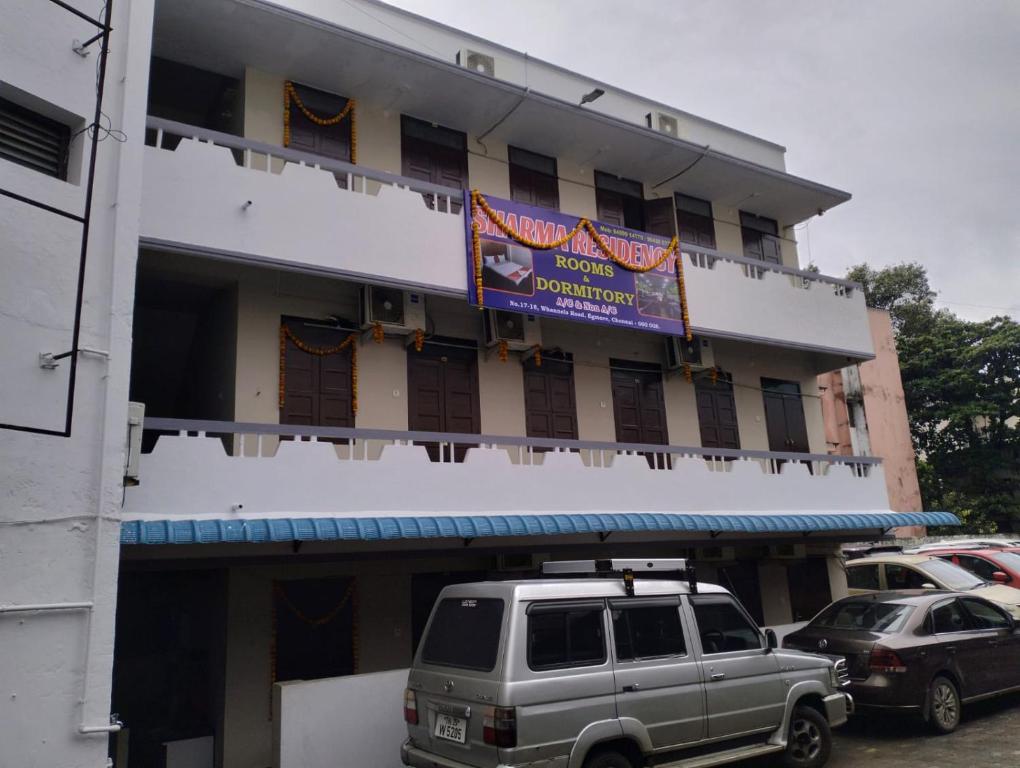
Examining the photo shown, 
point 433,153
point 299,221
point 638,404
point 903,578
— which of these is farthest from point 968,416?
point 299,221

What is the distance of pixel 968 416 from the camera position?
96.2ft

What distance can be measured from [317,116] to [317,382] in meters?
4.08

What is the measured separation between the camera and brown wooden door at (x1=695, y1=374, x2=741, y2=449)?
1474cm

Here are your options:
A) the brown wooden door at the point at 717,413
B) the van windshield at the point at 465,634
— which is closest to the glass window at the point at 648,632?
the van windshield at the point at 465,634

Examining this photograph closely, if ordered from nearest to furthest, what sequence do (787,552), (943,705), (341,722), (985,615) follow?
(341,722) < (943,705) < (985,615) < (787,552)

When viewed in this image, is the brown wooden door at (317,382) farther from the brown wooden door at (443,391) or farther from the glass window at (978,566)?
the glass window at (978,566)

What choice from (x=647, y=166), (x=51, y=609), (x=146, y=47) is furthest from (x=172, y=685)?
(x=647, y=166)

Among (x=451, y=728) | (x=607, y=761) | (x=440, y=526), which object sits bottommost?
(x=607, y=761)

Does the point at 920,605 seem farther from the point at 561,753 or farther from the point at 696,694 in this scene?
the point at 561,753

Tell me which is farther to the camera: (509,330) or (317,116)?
(509,330)

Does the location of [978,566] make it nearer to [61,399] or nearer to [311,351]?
[311,351]

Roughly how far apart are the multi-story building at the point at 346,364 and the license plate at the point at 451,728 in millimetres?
2157

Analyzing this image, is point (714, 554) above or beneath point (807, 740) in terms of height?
above

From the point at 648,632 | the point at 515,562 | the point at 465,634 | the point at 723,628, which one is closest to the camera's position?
the point at 465,634
